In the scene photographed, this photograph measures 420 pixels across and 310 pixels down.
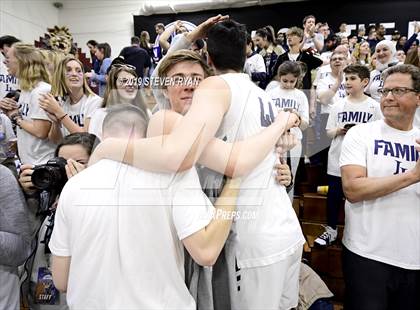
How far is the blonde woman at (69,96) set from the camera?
156cm

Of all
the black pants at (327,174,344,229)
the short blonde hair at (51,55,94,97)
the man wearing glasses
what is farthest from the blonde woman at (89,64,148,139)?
the black pants at (327,174,344,229)

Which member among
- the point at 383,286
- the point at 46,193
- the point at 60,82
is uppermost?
the point at 60,82

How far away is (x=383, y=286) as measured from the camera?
3.71ft

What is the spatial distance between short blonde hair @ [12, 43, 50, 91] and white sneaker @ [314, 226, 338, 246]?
169 cm

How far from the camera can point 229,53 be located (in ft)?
2.73

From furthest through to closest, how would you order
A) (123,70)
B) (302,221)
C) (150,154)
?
(302,221), (123,70), (150,154)

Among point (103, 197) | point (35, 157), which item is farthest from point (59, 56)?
point (103, 197)

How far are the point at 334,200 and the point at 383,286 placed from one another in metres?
0.90

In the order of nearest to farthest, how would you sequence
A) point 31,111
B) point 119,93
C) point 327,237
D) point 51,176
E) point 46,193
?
point 51,176
point 46,193
point 119,93
point 31,111
point 327,237

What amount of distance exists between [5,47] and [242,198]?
2.45 metres

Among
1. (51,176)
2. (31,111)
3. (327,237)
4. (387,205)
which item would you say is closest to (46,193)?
(51,176)

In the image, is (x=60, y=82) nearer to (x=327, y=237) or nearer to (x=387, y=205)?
(x=387, y=205)

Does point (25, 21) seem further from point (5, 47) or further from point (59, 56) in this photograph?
point (59, 56)

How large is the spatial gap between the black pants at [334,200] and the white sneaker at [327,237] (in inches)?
Result: 1.5
